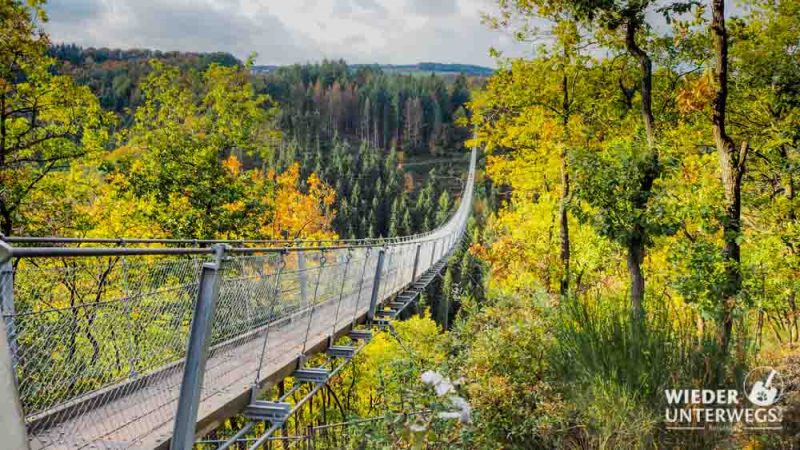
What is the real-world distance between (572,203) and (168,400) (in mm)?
5594

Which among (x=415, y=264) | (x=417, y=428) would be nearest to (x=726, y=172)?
(x=417, y=428)

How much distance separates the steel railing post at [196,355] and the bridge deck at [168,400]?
12 cm

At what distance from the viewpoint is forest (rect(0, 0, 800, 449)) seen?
3.60 meters

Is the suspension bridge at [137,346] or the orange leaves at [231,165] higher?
the orange leaves at [231,165]

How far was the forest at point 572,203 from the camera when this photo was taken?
3604 mm

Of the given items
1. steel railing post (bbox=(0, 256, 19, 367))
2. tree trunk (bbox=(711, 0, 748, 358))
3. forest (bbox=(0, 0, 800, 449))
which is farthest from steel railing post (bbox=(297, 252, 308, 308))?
tree trunk (bbox=(711, 0, 748, 358))

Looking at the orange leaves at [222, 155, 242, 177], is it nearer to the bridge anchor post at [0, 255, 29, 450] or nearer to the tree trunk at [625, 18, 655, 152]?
the tree trunk at [625, 18, 655, 152]

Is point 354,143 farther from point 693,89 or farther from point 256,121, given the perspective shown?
point 693,89

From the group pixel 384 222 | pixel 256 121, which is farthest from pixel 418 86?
pixel 256 121

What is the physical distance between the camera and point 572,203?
7.10 meters

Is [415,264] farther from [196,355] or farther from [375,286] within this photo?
[196,355]

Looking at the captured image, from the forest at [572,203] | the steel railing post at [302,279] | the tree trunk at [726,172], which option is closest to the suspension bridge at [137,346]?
the steel railing post at [302,279]

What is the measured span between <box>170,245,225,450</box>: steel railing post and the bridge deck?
0.12 metres

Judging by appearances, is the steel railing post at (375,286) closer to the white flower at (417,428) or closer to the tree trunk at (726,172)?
the tree trunk at (726,172)
